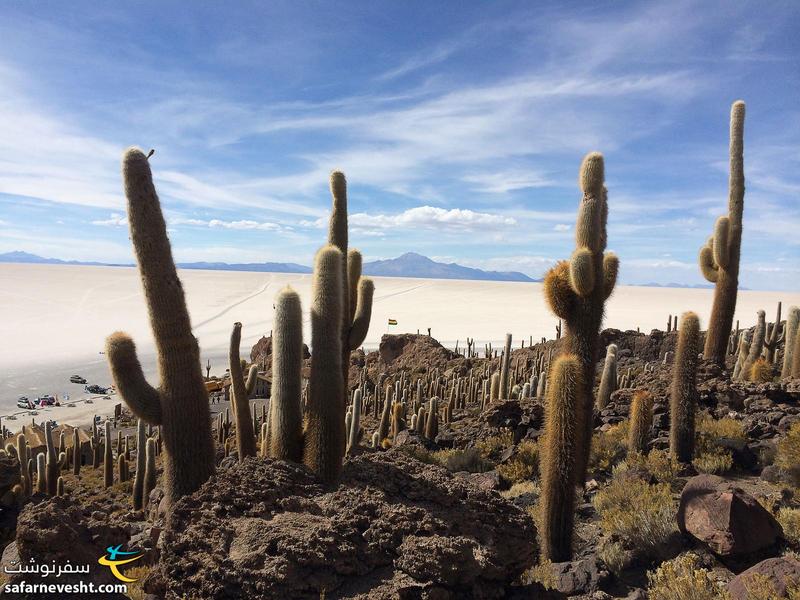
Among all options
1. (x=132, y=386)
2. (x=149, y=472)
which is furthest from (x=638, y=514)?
(x=149, y=472)

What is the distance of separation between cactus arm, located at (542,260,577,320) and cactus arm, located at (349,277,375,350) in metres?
2.56

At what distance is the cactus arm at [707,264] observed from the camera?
14344mm

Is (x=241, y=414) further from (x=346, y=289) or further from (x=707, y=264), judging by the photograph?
(x=707, y=264)

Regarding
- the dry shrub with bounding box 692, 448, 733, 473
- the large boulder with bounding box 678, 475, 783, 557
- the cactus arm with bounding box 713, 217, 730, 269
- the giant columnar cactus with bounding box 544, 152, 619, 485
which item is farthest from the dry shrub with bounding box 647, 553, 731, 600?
the cactus arm with bounding box 713, 217, 730, 269

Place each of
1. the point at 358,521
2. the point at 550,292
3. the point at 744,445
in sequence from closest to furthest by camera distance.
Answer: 1. the point at 358,521
2. the point at 550,292
3. the point at 744,445

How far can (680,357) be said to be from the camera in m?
8.93

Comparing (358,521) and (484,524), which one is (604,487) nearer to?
(484,524)

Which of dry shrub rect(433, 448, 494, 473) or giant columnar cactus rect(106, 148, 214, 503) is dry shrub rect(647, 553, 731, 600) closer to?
giant columnar cactus rect(106, 148, 214, 503)

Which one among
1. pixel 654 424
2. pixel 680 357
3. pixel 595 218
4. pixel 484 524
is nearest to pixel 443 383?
pixel 654 424

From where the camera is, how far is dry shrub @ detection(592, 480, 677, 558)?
575 centimetres

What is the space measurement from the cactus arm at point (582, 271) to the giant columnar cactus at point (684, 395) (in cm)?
252

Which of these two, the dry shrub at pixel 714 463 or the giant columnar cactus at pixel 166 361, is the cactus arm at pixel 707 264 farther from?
the giant columnar cactus at pixel 166 361

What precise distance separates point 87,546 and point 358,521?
344cm

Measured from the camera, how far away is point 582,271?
7305 millimetres
